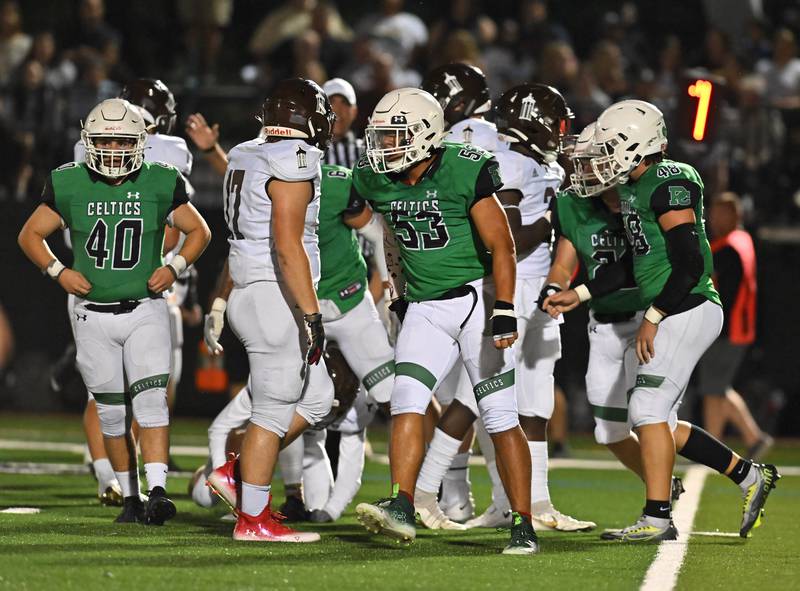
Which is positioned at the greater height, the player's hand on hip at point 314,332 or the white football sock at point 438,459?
the player's hand on hip at point 314,332

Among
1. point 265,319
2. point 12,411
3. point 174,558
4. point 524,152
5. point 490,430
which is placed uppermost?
point 524,152

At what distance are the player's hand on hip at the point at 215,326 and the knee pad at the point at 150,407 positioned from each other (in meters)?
0.36

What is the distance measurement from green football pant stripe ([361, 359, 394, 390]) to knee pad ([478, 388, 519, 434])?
1.06m

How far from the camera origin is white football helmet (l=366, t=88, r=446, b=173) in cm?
648

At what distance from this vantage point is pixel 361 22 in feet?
52.7

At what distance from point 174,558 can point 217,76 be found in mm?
10470

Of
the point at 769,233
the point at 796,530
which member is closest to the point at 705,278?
the point at 796,530

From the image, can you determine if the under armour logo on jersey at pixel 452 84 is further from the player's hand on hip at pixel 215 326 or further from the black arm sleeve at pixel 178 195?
the player's hand on hip at pixel 215 326

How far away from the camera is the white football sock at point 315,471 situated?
25.6 ft

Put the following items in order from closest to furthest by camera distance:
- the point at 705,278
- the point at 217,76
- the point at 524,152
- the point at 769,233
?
the point at 705,278 < the point at 524,152 < the point at 769,233 < the point at 217,76

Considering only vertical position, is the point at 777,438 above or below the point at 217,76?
below

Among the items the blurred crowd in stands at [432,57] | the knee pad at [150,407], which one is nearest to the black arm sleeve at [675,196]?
the knee pad at [150,407]

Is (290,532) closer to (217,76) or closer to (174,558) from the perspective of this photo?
(174,558)

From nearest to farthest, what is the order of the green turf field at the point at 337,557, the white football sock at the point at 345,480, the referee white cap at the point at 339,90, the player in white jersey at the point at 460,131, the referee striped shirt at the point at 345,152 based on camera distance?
the green turf field at the point at 337,557 → the white football sock at the point at 345,480 → the player in white jersey at the point at 460,131 → the referee white cap at the point at 339,90 → the referee striped shirt at the point at 345,152
